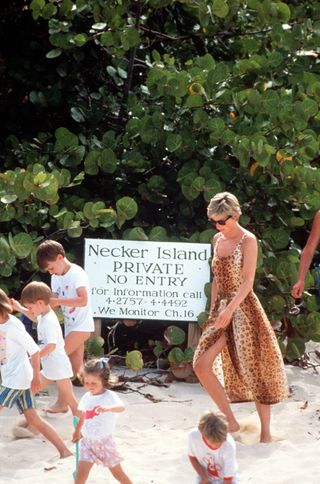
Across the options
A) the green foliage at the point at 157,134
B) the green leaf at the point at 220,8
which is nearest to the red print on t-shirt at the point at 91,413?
the green foliage at the point at 157,134

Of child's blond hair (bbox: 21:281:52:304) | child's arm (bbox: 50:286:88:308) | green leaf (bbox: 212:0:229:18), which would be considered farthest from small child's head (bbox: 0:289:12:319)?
green leaf (bbox: 212:0:229:18)

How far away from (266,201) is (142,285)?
4.19 feet

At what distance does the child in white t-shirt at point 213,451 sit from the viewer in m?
4.29

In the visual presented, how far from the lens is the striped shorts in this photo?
5535 mm

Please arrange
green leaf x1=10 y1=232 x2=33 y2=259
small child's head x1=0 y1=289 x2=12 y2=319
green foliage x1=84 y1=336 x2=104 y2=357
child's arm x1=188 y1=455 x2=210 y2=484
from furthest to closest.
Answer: green foliage x1=84 y1=336 x2=104 y2=357, green leaf x1=10 y1=232 x2=33 y2=259, small child's head x1=0 y1=289 x2=12 y2=319, child's arm x1=188 y1=455 x2=210 y2=484

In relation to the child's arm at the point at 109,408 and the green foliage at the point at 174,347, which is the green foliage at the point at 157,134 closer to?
the green foliage at the point at 174,347

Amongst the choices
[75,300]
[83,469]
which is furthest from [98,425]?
[75,300]

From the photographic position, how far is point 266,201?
26.7 feet

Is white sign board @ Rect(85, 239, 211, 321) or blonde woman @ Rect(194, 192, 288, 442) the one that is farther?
white sign board @ Rect(85, 239, 211, 321)

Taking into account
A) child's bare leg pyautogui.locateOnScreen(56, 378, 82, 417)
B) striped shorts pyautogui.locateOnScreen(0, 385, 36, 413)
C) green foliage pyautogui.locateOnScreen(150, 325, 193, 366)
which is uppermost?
striped shorts pyautogui.locateOnScreen(0, 385, 36, 413)

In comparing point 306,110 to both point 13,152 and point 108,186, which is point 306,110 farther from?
point 13,152

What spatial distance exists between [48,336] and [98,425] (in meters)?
1.06

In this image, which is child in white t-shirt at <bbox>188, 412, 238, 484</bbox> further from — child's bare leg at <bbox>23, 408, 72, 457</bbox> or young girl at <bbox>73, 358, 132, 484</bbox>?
child's bare leg at <bbox>23, 408, 72, 457</bbox>

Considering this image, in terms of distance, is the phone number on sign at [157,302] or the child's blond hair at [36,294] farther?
the phone number on sign at [157,302]
